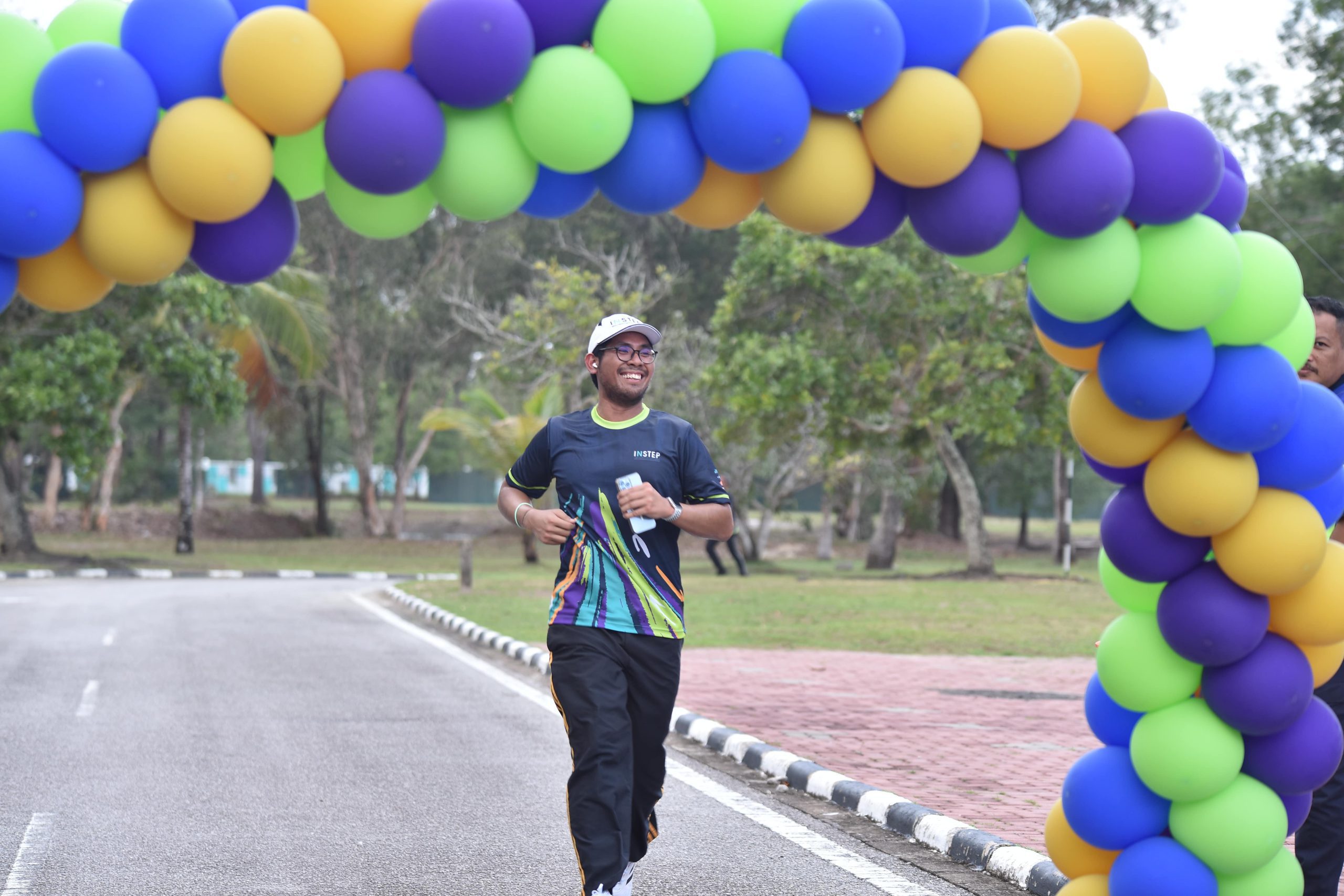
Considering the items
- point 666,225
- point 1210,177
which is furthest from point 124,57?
point 666,225

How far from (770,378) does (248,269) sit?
73.8 feet

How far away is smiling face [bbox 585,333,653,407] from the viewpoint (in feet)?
16.6

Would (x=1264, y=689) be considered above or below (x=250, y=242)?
below

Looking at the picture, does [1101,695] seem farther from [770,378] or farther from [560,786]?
[770,378]

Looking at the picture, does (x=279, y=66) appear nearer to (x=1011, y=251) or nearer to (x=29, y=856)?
(x=1011, y=251)

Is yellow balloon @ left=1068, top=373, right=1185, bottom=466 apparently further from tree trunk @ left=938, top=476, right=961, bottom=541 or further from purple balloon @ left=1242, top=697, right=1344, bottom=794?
tree trunk @ left=938, top=476, right=961, bottom=541

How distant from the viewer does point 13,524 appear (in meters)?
29.4

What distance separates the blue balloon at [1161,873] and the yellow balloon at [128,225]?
3402 mm

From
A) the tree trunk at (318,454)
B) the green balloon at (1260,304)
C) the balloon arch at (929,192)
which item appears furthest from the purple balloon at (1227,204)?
the tree trunk at (318,454)

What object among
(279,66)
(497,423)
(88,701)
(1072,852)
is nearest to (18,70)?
(279,66)

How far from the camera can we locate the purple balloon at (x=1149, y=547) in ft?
15.0

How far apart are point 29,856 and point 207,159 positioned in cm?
A: 363

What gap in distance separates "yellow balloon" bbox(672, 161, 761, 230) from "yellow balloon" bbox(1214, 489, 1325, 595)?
1846mm

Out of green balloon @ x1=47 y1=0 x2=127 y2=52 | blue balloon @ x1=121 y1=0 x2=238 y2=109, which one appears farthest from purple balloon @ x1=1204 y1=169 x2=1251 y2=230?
green balloon @ x1=47 y1=0 x2=127 y2=52
